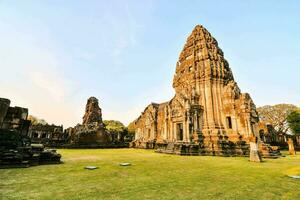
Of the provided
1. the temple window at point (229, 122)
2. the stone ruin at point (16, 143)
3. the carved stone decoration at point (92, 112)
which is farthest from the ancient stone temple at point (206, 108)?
the carved stone decoration at point (92, 112)

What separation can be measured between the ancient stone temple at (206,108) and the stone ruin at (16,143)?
10329 mm

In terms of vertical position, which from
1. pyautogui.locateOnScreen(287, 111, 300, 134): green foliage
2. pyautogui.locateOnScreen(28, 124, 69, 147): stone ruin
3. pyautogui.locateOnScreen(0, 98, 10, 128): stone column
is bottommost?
pyautogui.locateOnScreen(28, 124, 69, 147): stone ruin

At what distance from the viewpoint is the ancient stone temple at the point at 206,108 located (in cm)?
1483

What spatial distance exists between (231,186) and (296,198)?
1.30 m

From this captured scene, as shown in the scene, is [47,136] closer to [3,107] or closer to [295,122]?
[3,107]

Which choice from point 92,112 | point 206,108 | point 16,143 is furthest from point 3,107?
point 92,112

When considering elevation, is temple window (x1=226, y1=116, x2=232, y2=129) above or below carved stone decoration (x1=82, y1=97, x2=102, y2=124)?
below

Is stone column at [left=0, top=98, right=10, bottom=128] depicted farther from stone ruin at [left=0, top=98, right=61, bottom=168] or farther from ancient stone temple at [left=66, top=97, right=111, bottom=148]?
ancient stone temple at [left=66, top=97, right=111, bottom=148]

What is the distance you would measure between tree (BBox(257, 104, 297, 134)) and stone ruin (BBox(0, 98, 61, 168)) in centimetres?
4378

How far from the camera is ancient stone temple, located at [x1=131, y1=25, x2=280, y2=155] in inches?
584

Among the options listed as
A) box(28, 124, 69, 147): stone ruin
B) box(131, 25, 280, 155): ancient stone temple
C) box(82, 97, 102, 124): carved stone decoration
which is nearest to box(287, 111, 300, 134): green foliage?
box(131, 25, 280, 155): ancient stone temple

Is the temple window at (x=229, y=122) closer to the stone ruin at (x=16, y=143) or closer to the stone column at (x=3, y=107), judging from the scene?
the stone ruin at (x=16, y=143)

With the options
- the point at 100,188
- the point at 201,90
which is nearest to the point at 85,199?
the point at 100,188

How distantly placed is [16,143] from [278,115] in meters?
47.9
